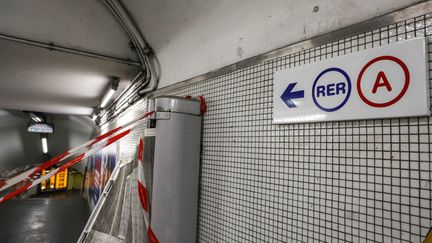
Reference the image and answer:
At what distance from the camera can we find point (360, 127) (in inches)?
35.8

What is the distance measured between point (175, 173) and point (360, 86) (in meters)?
1.11

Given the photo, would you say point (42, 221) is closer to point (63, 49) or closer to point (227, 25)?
point (63, 49)

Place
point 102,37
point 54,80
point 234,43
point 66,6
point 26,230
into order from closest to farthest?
point 234,43 < point 66,6 < point 102,37 < point 54,80 < point 26,230

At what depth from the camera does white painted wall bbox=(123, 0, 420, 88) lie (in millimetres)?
1009

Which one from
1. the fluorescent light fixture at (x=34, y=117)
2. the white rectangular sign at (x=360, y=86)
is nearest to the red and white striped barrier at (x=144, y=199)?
the white rectangular sign at (x=360, y=86)

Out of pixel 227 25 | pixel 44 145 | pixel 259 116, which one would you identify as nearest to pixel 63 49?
pixel 227 25

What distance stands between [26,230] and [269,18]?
233 inches

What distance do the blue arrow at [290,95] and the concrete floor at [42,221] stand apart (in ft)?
15.8

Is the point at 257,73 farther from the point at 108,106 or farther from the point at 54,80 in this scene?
the point at 108,106

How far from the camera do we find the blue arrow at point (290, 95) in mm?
1114

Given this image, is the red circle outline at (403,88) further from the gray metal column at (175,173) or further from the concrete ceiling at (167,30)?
the gray metal column at (175,173)

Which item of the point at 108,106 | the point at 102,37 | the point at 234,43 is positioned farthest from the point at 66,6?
the point at 108,106

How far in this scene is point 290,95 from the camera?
1.15 metres

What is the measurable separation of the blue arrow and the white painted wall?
23cm
